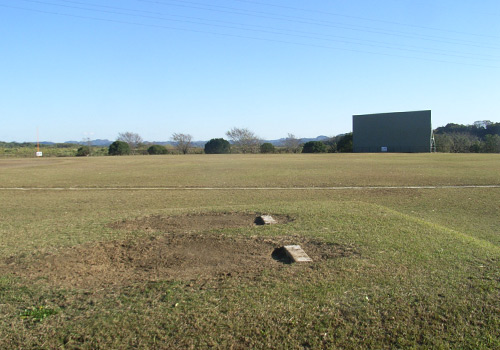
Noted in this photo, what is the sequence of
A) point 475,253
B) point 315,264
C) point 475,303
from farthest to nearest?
point 475,253
point 315,264
point 475,303

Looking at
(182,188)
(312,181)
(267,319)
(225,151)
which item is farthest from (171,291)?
(225,151)

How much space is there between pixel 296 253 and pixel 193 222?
3.33m

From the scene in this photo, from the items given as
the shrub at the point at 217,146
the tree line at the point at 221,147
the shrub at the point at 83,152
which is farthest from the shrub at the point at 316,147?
the shrub at the point at 83,152

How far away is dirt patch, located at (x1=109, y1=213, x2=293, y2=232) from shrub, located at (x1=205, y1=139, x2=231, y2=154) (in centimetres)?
5196

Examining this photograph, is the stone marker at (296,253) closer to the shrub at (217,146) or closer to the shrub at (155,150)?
the shrub at (217,146)

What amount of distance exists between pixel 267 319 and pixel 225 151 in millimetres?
57848

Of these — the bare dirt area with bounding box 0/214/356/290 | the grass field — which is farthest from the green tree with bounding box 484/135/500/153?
the bare dirt area with bounding box 0/214/356/290

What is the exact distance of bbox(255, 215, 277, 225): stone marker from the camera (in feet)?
26.0

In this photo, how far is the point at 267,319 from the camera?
3.63m

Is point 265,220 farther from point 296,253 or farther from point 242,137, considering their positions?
point 242,137

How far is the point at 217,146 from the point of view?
60.9 meters

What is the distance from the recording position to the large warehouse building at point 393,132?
192 ft

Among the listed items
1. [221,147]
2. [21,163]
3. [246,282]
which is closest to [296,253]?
[246,282]

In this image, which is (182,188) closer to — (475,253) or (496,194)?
(496,194)
